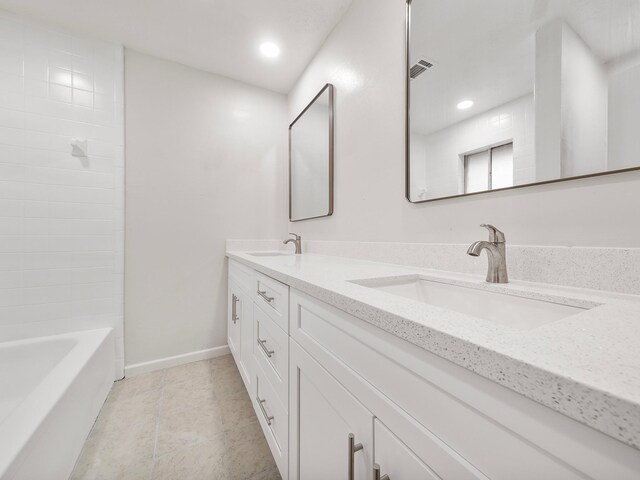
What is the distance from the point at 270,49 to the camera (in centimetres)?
184

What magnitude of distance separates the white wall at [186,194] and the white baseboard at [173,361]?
35mm

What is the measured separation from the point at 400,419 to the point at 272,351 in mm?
691

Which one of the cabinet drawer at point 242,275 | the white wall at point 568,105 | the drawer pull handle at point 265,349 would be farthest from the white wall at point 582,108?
the cabinet drawer at point 242,275

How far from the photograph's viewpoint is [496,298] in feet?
2.30

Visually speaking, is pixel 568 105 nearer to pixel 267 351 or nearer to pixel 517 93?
pixel 517 93

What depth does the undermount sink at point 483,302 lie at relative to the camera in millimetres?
614

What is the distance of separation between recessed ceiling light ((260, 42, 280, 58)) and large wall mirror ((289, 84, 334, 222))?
0.42m

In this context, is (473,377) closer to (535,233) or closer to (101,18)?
(535,233)

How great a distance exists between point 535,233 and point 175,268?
6.84ft

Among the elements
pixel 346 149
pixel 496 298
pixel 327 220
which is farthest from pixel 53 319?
pixel 496 298

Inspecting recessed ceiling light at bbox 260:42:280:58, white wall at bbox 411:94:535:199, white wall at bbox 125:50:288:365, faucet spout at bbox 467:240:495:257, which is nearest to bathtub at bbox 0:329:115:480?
white wall at bbox 125:50:288:365

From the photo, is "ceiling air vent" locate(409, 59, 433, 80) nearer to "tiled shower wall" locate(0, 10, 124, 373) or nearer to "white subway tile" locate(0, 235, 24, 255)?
"tiled shower wall" locate(0, 10, 124, 373)

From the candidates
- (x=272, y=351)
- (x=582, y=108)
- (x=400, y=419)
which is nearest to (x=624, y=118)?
(x=582, y=108)

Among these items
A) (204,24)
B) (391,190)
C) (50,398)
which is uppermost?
(204,24)
